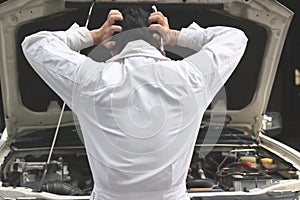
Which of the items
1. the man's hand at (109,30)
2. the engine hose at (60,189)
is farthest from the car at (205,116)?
the man's hand at (109,30)

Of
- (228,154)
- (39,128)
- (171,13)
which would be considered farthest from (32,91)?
(228,154)

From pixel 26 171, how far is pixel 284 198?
1.44m

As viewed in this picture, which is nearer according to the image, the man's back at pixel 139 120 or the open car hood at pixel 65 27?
the man's back at pixel 139 120

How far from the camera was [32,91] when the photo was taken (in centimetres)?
354

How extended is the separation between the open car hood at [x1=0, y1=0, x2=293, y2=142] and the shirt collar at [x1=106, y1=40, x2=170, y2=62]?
53.7 inches

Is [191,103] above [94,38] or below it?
A: below

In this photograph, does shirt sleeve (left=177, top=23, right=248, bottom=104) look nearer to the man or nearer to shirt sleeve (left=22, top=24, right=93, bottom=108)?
the man

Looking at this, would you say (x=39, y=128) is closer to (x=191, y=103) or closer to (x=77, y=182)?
(x=77, y=182)

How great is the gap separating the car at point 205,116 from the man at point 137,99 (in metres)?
0.96

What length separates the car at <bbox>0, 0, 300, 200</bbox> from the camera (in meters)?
2.90

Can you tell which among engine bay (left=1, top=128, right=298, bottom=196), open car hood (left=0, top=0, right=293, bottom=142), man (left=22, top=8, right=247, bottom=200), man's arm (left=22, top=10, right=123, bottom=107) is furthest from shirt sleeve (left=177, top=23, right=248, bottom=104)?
open car hood (left=0, top=0, right=293, bottom=142)

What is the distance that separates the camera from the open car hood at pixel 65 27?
3012 millimetres

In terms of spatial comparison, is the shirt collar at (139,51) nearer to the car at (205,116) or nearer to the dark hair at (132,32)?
the dark hair at (132,32)

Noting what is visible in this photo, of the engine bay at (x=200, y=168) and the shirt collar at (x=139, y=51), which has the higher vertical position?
the shirt collar at (x=139, y=51)
